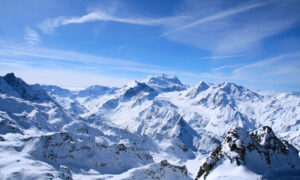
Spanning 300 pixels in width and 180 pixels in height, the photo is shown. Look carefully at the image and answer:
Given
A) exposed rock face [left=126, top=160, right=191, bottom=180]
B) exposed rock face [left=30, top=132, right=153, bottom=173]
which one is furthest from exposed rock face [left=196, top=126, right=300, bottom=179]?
exposed rock face [left=30, top=132, right=153, bottom=173]

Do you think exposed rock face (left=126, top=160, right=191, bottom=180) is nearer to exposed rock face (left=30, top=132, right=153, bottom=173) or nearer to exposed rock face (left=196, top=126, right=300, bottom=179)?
exposed rock face (left=30, top=132, right=153, bottom=173)

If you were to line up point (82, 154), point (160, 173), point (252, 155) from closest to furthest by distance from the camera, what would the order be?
1. point (252, 155)
2. point (160, 173)
3. point (82, 154)

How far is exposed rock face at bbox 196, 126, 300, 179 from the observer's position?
66.2 metres

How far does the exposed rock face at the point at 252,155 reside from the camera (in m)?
66.2

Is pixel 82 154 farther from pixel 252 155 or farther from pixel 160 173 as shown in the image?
pixel 252 155

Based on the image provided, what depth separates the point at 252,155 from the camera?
224ft

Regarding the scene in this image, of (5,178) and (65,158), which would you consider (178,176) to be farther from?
(5,178)

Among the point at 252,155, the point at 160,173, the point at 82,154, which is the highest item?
the point at 252,155

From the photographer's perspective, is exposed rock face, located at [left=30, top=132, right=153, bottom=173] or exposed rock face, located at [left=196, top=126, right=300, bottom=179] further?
exposed rock face, located at [left=30, top=132, right=153, bottom=173]

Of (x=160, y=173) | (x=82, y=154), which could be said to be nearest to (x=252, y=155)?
(x=160, y=173)

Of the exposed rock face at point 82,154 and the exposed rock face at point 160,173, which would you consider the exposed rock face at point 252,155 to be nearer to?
the exposed rock face at point 160,173

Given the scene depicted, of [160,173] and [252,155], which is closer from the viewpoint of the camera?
[252,155]

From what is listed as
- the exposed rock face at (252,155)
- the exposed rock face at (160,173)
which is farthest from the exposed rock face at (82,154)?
the exposed rock face at (252,155)

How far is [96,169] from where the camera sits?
5950 inches
